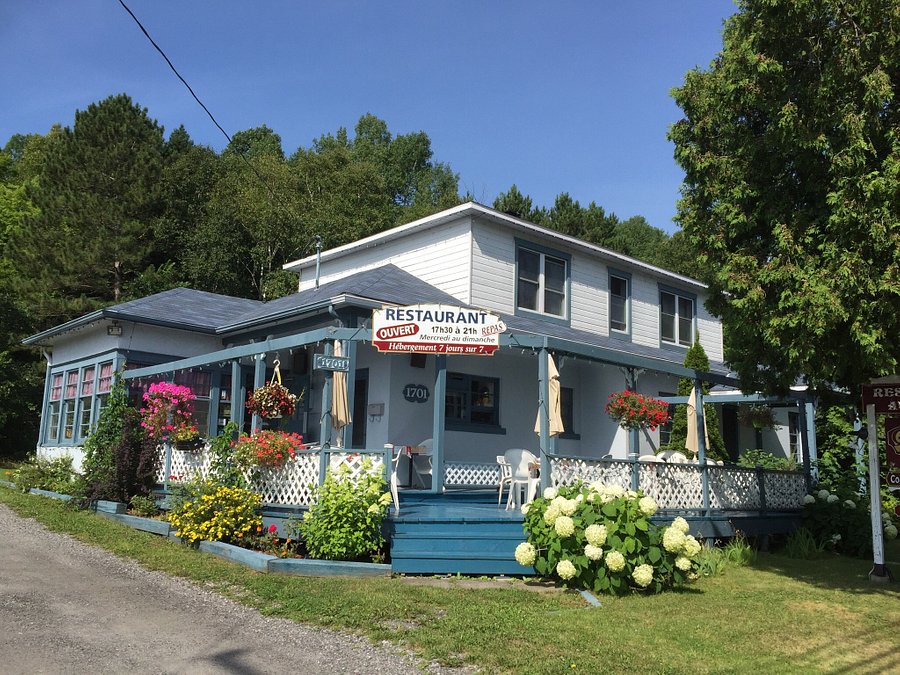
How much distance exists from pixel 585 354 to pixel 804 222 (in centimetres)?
357

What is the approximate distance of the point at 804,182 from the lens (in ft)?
30.2

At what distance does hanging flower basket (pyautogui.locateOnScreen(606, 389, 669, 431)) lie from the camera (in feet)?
38.6

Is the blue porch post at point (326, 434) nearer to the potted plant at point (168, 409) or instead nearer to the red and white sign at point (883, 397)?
the potted plant at point (168, 409)

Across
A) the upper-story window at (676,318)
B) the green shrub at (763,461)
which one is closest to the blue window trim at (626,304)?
the upper-story window at (676,318)

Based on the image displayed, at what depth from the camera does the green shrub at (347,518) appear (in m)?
9.20

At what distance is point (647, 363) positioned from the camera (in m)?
12.2

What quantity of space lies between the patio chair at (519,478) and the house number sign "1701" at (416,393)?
2.56 m

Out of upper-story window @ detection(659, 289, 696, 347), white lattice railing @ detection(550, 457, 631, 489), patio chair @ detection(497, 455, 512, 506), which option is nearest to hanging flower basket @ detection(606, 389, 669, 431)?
white lattice railing @ detection(550, 457, 631, 489)

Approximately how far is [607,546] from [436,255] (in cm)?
1012

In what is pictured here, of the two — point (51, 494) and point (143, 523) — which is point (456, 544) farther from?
point (51, 494)

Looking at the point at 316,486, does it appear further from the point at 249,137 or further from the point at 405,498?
the point at 249,137

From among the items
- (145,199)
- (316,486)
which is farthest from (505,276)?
(145,199)

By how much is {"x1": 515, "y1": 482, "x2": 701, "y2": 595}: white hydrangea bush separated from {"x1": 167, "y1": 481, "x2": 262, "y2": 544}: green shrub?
381cm

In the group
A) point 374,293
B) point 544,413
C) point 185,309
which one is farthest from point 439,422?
point 185,309
